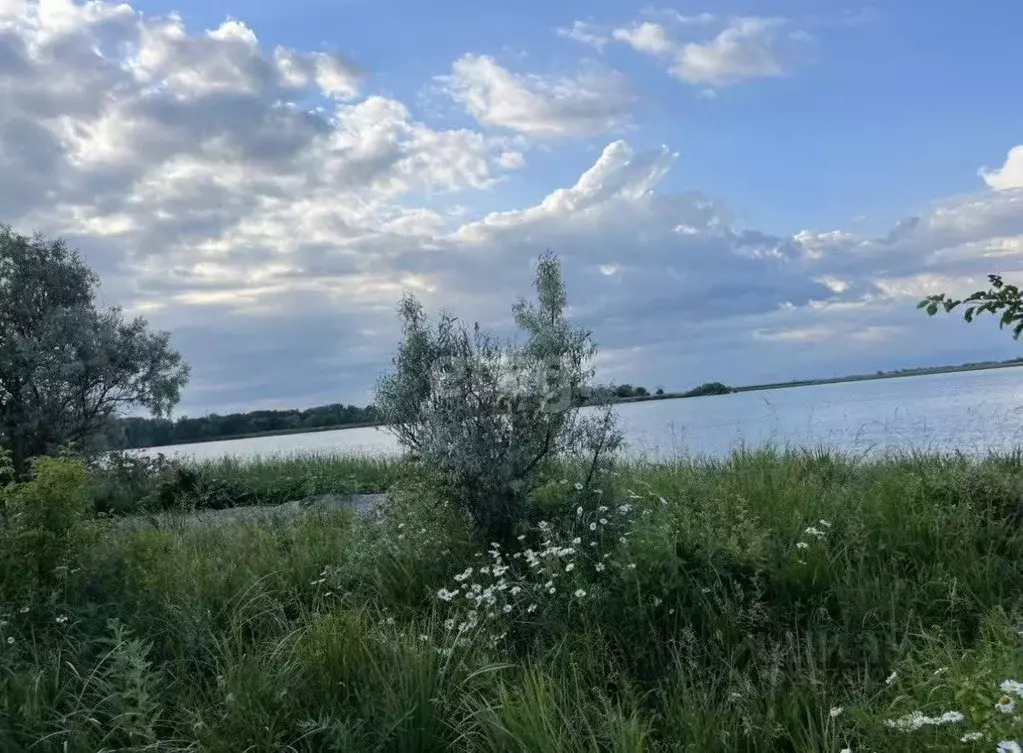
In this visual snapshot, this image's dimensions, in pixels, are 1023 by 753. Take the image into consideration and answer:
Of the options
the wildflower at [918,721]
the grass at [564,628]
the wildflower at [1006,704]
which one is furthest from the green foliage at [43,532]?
the wildflower at [1006,704]

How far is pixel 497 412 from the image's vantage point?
24.3 ft

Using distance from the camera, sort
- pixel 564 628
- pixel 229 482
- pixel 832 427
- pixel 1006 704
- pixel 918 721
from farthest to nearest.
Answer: pixel 229 482
pixel 832 427
pixel 564 628
pixel 918 721
pixel 1006 704

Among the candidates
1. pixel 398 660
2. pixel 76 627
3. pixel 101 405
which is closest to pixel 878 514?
pixel 398 660

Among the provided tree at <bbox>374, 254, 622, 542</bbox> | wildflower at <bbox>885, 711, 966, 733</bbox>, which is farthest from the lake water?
wildflower at <bbox>885, 711, 966, 733</bbox>

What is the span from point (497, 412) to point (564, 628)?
8.58 ft

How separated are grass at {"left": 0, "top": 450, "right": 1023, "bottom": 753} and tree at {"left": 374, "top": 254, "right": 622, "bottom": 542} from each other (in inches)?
12.1

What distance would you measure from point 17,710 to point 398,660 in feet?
6.46

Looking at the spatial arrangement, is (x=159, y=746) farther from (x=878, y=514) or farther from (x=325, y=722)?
(x=878, y=514)

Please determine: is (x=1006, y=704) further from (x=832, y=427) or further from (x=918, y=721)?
(x=832, y=427)

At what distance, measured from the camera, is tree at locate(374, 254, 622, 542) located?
7.13 m

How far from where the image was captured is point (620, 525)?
20.8ft

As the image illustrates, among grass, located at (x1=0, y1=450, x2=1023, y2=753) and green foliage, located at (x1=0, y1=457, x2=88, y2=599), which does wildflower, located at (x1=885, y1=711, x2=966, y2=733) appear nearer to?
grass, located at (x1=0, y1=450, x2=1023, y2=753)

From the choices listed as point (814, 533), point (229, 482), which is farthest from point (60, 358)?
point (814, 533)

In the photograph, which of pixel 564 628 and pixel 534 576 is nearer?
pixel 564 628
